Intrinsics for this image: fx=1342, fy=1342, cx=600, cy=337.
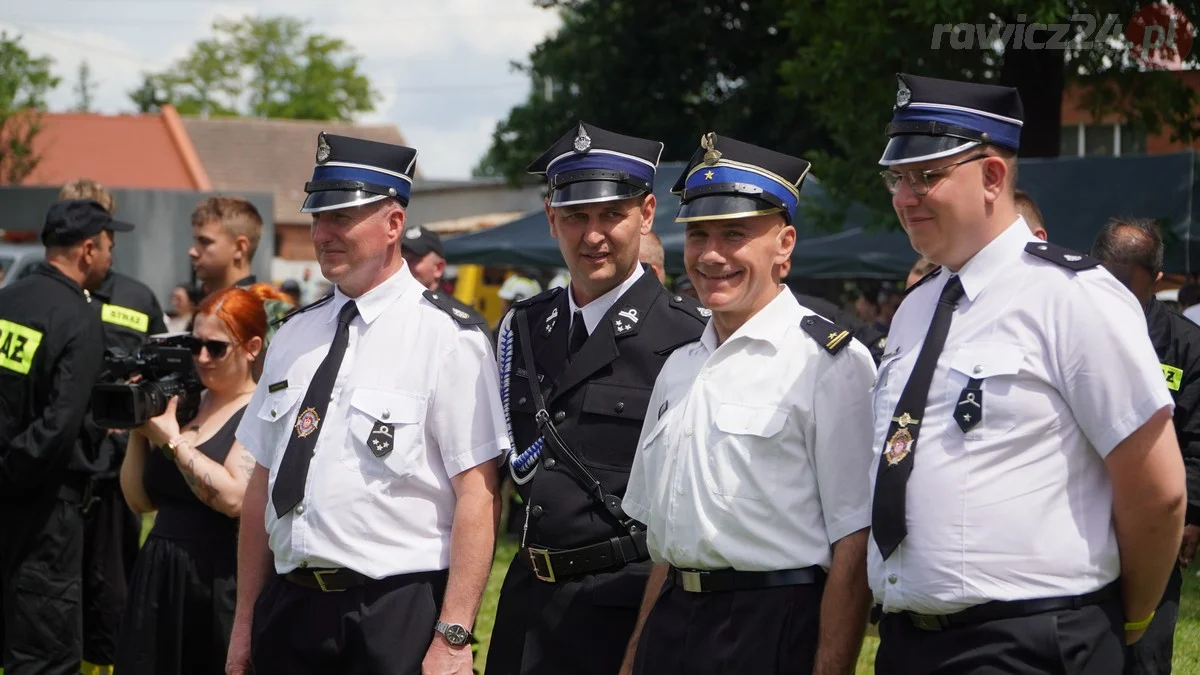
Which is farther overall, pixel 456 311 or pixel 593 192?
pixel 456 311

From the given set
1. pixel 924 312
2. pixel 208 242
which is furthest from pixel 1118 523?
pixel 208 242

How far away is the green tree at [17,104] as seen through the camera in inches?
1342

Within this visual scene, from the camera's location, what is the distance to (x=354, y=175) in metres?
4.10

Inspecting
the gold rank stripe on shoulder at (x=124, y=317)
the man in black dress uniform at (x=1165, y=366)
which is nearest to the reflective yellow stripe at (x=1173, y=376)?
the man in black dress uniform at (x=1165, y=366)

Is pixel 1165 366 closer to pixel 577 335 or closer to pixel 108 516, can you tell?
pixel 577 335

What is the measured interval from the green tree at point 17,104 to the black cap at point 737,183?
33082mm

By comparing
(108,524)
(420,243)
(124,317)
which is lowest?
(108,524)

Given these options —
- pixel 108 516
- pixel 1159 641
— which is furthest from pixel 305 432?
pixel 108 516

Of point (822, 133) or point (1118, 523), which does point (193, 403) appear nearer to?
point (1118, 523)

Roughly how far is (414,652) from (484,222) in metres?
24.6

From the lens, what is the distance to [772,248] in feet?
11.6

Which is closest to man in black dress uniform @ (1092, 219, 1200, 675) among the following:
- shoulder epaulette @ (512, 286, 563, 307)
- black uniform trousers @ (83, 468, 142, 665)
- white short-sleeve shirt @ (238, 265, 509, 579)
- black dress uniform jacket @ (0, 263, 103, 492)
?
shoulder epaulette @ (512, 286, 563, 307)

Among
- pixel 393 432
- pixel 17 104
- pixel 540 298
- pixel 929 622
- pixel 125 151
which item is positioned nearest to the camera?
pixel 929 622

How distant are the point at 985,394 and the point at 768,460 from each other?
1.92 feet
